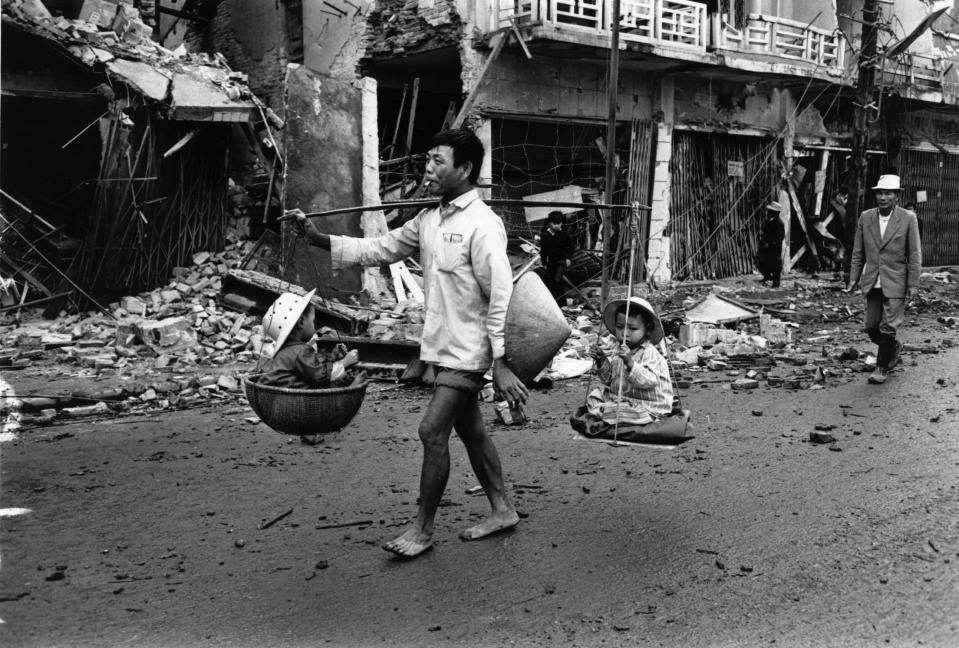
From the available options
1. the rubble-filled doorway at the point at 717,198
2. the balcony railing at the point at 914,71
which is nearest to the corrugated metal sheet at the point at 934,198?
the balcony railing at the point at 914,71

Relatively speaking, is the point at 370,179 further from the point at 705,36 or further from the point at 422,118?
the point at 705,36

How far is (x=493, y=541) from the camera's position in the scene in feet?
15.1

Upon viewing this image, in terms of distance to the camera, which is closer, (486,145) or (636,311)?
(636,311)

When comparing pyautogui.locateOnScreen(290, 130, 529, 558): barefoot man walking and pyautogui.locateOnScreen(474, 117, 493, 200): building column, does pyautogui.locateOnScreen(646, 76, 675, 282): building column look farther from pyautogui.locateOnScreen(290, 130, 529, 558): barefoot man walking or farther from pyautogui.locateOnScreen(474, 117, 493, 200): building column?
pyautogui.locateOnScreen(290, 130, 529, 558): barefoot man walking

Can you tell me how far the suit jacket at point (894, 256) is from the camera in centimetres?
905

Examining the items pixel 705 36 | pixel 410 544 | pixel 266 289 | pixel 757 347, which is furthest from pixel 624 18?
pixel 410 544

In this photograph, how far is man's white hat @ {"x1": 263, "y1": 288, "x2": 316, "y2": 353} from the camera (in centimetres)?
504

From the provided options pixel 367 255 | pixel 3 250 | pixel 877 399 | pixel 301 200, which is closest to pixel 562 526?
pixel 367 255

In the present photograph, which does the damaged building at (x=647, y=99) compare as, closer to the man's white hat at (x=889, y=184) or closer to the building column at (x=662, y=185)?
the building column at (x=662, y=185)

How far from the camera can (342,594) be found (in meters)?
3.94

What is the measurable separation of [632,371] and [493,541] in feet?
3.77

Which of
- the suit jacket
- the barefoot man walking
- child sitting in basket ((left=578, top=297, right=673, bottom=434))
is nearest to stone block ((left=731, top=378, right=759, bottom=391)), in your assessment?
the suit jacket

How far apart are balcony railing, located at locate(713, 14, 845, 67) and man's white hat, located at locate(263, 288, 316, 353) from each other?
14.4 meters

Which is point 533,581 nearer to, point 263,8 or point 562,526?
point 562,526
